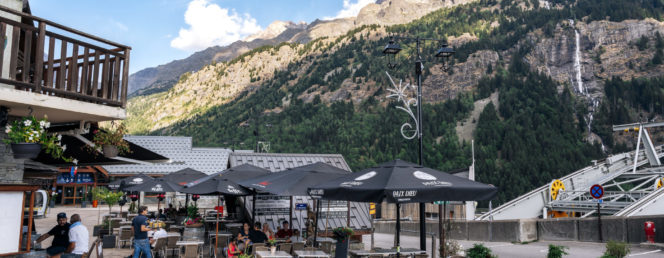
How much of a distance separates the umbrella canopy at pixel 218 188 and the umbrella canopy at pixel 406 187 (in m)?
4.00

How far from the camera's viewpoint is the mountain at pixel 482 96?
8325 cm

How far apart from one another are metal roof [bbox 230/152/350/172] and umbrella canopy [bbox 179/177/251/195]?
532 centimetres

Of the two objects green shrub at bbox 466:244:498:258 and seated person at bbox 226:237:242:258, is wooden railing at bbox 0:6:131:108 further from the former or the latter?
green shrub at bbox 466:244:498:258

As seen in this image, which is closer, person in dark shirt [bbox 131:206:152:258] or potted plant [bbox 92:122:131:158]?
potted plant [bbox 92:122:131:158]

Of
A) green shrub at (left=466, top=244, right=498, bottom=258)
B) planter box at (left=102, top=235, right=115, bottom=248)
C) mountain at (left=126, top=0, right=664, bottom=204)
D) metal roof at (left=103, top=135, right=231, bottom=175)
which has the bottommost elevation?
planter box at (left=102, top=235, right=115, bottom=248)

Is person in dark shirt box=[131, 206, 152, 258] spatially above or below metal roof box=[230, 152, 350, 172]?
below

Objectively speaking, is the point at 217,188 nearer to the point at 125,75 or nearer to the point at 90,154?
the point at 90,154

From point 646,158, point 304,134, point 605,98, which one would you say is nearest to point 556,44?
point 605,98

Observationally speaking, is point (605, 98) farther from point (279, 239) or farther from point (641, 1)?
point (279, 239)

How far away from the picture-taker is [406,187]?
289 inches

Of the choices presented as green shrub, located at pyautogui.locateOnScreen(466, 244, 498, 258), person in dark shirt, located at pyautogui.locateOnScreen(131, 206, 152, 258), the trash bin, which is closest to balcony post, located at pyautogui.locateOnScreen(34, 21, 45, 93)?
person in dark shirt, located at pyautogui.locateOnScreen(131, 206, 152, 258)

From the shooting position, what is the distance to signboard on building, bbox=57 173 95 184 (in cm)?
4028

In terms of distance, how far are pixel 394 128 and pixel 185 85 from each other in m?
105

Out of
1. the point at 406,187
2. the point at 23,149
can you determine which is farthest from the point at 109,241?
the point at 406,187
